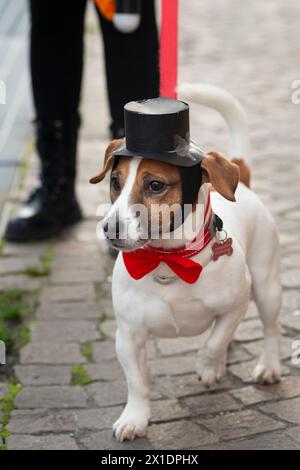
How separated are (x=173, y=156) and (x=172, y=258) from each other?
341 mm

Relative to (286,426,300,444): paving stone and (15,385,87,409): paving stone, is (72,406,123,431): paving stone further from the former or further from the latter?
(286,426,300,444): paving stone

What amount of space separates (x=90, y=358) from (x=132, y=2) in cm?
A: 139

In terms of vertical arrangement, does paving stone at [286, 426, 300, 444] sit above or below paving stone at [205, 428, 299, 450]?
above

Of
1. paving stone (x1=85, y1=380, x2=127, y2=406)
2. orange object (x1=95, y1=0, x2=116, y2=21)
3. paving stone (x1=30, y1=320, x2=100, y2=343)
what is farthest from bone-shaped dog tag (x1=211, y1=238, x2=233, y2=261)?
orange object (x1=95, y1=0, x2=116, y2=21)

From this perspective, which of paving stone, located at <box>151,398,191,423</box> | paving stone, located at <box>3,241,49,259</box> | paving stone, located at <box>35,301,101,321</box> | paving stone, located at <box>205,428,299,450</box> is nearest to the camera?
paving stone, located at <box>205,428,299,450</box>

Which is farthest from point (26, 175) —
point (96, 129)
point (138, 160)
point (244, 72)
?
point (138, 160)

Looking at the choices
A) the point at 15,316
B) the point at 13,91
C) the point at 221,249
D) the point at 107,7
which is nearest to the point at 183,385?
the point at 221,249

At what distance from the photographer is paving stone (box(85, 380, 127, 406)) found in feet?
10.3

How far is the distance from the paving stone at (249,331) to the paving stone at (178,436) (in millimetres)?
647

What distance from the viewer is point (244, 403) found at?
3.10m

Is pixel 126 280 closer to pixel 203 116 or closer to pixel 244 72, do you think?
pixel 203 116

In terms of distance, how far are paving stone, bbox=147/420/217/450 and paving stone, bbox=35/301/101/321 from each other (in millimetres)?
928

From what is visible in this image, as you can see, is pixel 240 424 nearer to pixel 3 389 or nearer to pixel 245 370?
pixel 245 370

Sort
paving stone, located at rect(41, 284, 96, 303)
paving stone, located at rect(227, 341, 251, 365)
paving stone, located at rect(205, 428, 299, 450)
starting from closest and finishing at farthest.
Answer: paving stone, located at rect(205, 428, 299, 450) → paving stone, located at rect(227, 341, 251, 365) → paving stone, located at rect(41, 284, 96, 303)
